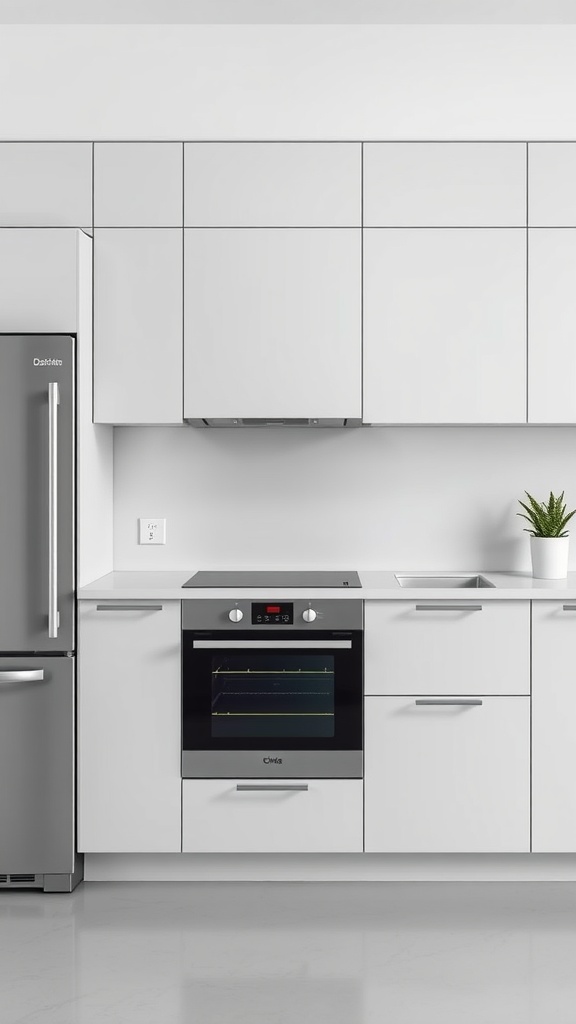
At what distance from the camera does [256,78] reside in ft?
11.4

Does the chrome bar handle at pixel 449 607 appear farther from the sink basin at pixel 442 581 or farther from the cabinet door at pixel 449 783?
the sink basin at pixel 442 581

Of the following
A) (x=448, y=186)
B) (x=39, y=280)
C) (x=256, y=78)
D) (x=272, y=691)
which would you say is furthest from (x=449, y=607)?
(x=256, y=78)

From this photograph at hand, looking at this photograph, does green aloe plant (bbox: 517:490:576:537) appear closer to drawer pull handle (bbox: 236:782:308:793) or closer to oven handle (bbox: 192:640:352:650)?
oven handle (bbox: 192:640:352:650)

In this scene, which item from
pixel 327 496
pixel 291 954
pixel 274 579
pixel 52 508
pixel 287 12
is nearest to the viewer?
pixel 291 954

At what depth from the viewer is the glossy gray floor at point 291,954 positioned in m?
2.23

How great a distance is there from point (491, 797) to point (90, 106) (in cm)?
304

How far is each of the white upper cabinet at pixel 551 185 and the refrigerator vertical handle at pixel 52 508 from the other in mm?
A: 1823

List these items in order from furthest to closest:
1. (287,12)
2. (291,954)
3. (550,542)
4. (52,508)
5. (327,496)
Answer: (327,496) → (287,12) → (550,542) → (52,508) → (291,954)

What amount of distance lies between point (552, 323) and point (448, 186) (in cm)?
62

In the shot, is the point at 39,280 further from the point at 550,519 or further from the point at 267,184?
the point at 550,519

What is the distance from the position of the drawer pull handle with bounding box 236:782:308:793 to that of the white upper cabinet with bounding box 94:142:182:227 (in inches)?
77.9

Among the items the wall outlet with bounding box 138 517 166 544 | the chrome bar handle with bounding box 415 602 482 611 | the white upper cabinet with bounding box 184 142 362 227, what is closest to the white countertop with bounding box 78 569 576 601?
the chrome bar handle with bounding box 415 602 482 611

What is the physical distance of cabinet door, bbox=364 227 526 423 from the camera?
10.2 ft

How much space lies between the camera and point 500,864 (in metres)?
3.01
